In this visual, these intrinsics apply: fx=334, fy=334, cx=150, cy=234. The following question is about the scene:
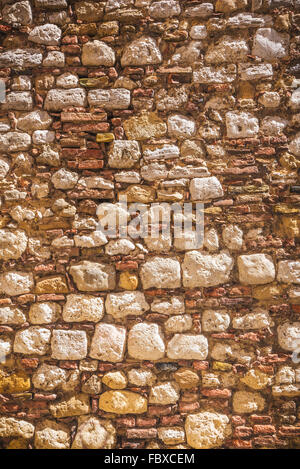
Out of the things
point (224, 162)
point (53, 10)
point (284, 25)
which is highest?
point (53, 10)

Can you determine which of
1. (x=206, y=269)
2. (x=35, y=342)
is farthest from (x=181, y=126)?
(x=35, y=342)

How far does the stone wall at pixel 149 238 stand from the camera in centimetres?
221

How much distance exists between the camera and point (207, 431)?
7.16 ft

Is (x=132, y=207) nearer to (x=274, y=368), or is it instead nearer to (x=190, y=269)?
(x=190, y=269)

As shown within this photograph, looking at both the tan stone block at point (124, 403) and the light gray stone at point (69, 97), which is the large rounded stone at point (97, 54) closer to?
the light gray stone at point (69, 97)

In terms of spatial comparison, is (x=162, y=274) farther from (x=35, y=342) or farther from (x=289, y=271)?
(x=35, y=342)

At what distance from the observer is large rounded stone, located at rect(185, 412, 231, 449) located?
2.19 meters

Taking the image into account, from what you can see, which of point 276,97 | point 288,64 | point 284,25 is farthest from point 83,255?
point 284,25

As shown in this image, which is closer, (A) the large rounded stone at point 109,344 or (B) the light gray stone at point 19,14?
(A) the large rounded stone at point 109,344

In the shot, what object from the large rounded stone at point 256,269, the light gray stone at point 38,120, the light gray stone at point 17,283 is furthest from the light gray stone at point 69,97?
the large rounded stone at point 256,269

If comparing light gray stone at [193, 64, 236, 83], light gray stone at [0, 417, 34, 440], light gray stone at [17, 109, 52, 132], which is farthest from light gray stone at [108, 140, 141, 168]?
light gray stone at [0, 417, 34, 440]

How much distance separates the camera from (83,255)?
229 centimetres

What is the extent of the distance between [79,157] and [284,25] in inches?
64.7

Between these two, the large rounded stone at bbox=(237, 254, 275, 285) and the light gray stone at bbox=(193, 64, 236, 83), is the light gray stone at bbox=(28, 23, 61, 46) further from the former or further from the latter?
the large rounded stone at bbox=(237, 254, 275, 285)
